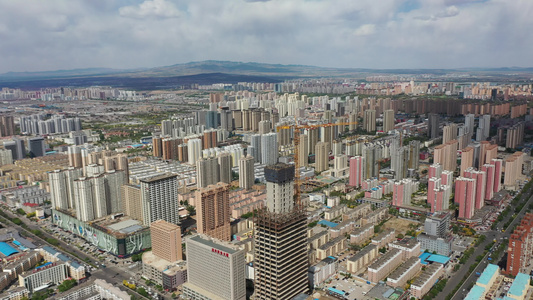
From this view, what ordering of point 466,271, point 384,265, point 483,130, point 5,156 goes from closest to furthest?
point 384,265 → point 466,271 → point 5,156 → point 483,130

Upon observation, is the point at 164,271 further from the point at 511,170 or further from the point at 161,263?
the point at 511,170

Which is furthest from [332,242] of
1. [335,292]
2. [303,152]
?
[303,152]

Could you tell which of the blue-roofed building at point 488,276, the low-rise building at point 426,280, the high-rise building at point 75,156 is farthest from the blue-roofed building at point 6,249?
the blue-roofed building at point 488,276

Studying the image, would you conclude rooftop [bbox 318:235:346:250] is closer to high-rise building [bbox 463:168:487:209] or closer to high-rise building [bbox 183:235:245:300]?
high-rise building [bbox 183:235:245:300]

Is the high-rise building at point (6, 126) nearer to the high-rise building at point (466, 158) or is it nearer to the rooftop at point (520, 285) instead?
the high-rise building at point (466, 158)

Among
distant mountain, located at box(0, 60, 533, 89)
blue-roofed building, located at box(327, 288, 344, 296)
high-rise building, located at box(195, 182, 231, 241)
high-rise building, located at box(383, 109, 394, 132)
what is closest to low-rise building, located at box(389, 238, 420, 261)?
blue-roofed building, located at box(327, 288, 344, 296)

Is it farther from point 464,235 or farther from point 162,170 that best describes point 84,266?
point 464,235

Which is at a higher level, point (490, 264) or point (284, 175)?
point (284, 175)

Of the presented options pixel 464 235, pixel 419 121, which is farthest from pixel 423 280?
pixel 419 121
